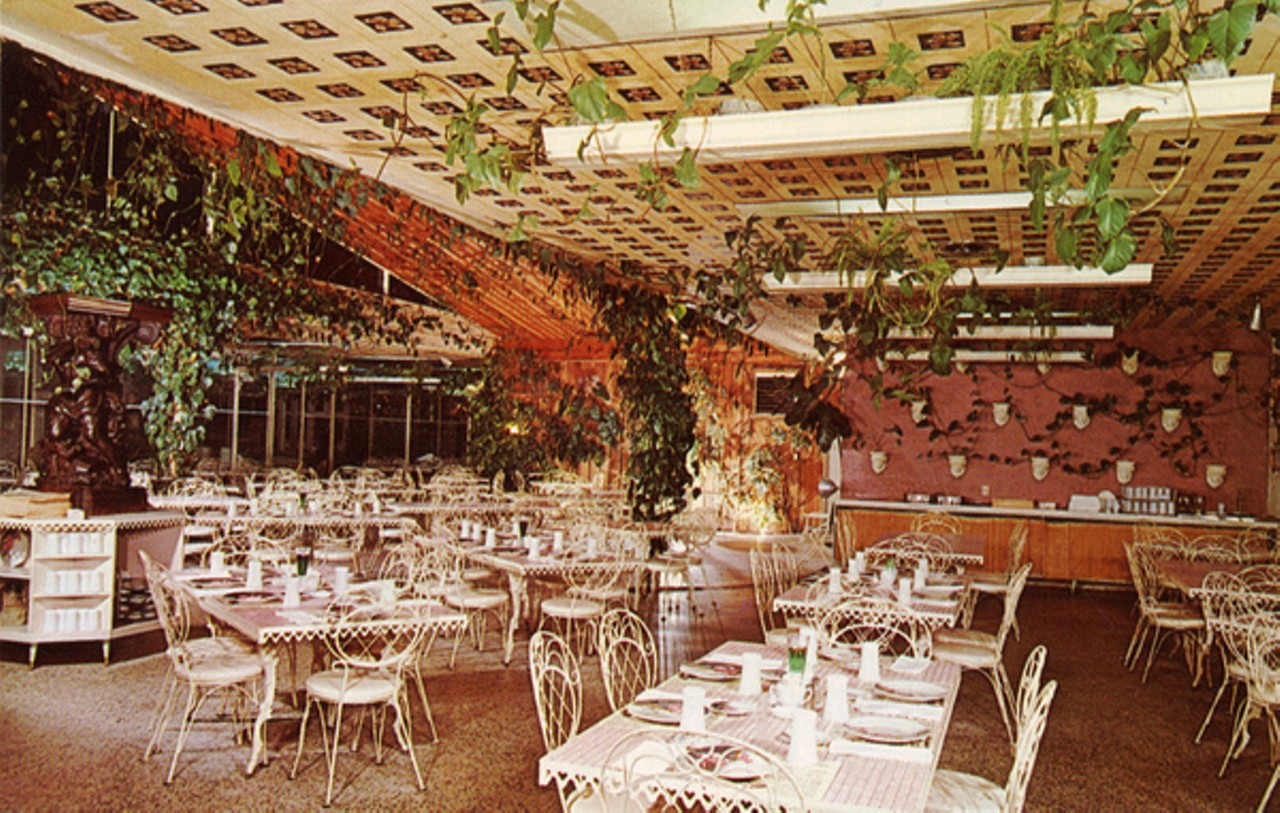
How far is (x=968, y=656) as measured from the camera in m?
6.03

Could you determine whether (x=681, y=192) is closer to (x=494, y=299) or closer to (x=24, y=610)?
(x=24, y=610)

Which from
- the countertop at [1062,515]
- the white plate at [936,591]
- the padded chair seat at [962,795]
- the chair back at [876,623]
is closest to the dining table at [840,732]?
the padded chair seat at [962,795]

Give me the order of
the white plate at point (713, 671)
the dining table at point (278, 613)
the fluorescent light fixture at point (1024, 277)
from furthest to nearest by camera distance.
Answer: the fluorescent light fixture at point (1024, 277), the dining table at point (278, 613), the white plate at point (713, 671)

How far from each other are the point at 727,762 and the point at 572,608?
4.30 meters

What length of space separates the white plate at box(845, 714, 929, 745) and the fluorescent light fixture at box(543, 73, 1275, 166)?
1.88m

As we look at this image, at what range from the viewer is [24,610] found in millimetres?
7129

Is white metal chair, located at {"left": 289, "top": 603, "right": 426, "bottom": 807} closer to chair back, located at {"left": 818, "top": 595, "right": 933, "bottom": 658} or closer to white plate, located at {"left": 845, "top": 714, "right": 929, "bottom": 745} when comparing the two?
chair back, located at {"left": 818, "top": 595, "right": 933, "bottom": 658}

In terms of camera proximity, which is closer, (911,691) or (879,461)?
(911,691)

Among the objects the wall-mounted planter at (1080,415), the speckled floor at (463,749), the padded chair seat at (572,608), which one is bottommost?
the speckled floor at (463,749)

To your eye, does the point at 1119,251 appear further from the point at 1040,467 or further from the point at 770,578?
the point at 1040,467

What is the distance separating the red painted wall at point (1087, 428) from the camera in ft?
38.2

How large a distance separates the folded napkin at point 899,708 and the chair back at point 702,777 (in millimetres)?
737

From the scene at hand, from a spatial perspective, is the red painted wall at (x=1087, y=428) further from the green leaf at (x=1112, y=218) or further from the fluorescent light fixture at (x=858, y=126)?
the green leaf at (x=1112, y=218)

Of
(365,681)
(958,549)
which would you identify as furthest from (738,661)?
(958,549)
